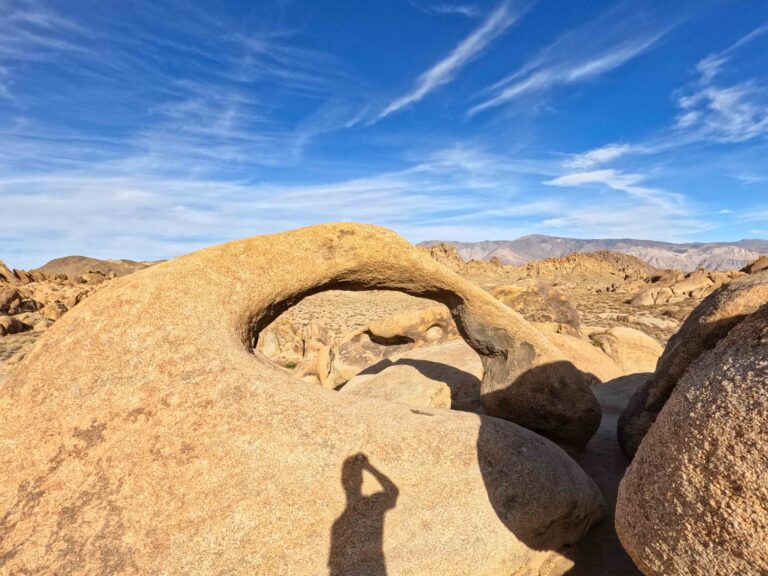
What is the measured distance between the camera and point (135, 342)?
349 cm

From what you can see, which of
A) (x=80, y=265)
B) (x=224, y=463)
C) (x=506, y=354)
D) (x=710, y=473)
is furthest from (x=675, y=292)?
(x=80, y=265)

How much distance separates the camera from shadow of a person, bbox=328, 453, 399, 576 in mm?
3164

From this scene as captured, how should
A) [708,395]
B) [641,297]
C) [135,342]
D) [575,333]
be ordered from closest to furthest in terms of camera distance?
[708,395] → [135,342] → [575,333] → [641,297]

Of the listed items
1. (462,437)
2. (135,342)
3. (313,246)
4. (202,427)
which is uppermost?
(313,246)

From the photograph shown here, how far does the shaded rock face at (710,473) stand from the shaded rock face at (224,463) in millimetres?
1193

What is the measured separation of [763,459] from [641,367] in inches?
390

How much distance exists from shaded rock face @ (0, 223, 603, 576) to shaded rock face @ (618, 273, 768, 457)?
1.12 metres

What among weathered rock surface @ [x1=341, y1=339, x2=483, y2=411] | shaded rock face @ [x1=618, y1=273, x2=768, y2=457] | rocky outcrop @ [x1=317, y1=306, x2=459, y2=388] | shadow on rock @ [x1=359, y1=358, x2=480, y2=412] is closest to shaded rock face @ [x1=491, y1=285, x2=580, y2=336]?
rocky outcrop @ [x1=317, y1=306, x2=459, y2=388]

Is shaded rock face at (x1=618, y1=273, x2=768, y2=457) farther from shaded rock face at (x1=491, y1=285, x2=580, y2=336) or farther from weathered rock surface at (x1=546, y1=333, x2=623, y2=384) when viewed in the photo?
shaded rock face at (x1=491, y1=285, x2=580, y2=336)

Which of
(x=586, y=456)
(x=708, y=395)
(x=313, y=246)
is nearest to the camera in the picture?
(x=708, y=395)

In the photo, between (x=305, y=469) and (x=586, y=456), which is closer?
(x=305, y=469)

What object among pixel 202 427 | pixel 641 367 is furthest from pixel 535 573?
pixel 641 367

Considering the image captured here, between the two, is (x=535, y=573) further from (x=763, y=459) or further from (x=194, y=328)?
(x=194, y=328)

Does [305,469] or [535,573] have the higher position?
[305,469]
